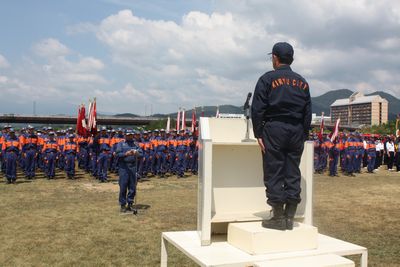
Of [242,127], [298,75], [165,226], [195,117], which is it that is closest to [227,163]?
[242,127]

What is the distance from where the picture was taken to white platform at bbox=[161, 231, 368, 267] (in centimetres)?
316

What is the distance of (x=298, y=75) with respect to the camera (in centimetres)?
368

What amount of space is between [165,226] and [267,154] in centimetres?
494

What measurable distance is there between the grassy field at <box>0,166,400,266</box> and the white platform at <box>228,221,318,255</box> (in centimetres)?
230

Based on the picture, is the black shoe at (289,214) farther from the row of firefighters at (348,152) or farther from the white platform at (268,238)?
the row of firefighters at (348,152)

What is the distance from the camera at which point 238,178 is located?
4.29 m

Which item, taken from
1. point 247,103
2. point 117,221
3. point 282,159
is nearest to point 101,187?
point 117,221

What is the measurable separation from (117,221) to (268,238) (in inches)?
223

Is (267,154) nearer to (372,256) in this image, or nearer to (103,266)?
(103,266)

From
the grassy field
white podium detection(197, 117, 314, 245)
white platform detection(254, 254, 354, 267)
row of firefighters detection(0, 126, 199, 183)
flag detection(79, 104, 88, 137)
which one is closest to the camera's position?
white platform detection(254, 254, 354, 267)

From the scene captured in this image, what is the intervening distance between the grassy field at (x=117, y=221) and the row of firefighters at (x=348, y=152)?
13.0 ft

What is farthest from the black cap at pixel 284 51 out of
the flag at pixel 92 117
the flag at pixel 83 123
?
the flag at pixel 83 123

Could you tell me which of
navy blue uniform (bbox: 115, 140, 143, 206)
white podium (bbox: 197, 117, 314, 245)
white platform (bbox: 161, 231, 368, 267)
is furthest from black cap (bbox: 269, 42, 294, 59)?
navy blue uniform (bbox: 115, 140, 143, 206)

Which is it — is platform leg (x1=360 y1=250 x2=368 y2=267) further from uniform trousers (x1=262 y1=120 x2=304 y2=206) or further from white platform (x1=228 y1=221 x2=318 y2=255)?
uniform trousers (x1=262 y1=120 x2=304 y2=206)
